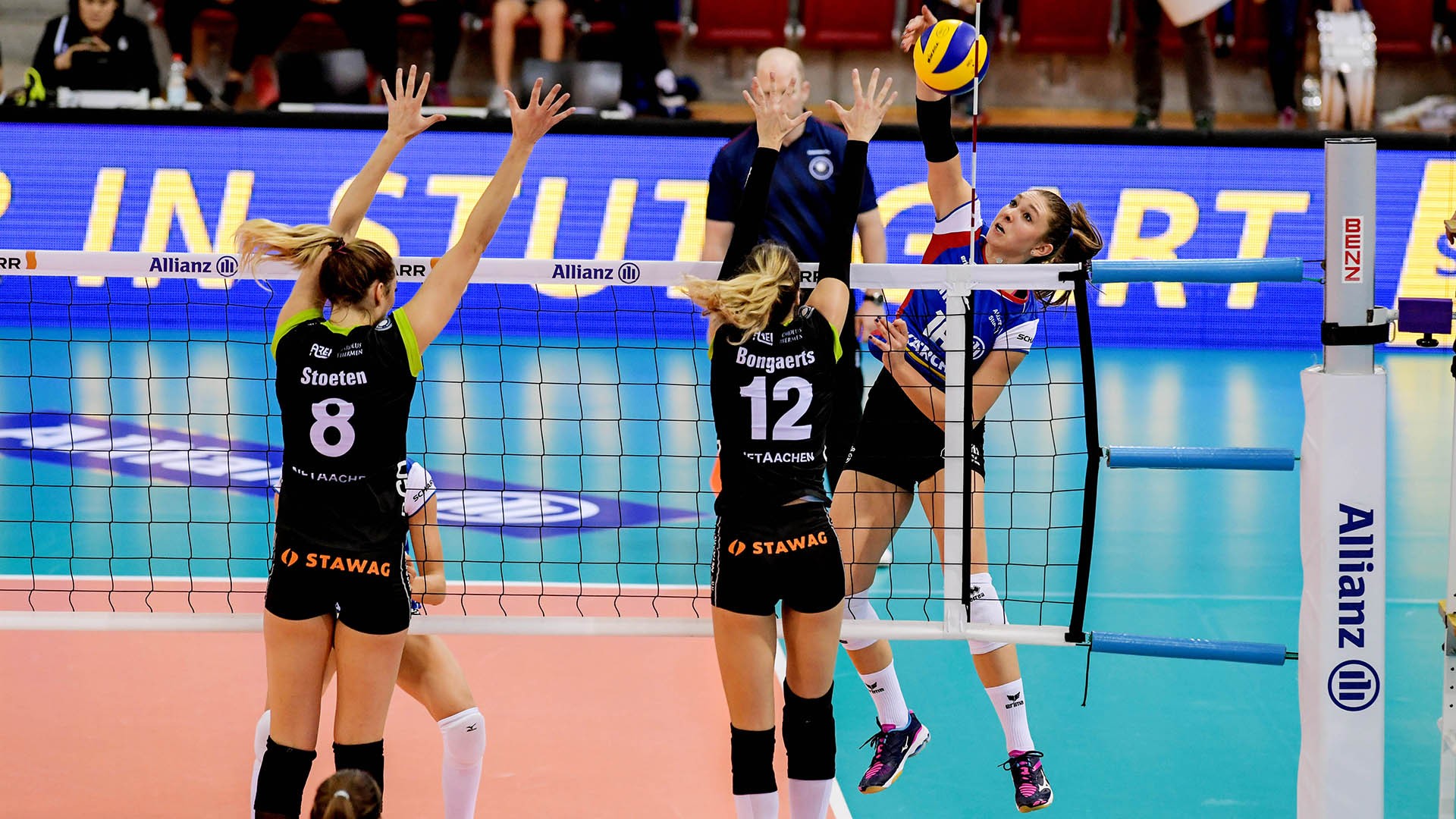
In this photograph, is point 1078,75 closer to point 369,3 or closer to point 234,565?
point 369,3

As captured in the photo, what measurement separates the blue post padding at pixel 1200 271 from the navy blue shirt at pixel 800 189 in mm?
1612

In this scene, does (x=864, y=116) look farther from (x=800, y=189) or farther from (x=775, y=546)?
(x=800, y=189)

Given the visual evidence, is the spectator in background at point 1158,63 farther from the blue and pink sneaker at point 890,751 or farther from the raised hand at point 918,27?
the blue and pink sneaker at point 890,751

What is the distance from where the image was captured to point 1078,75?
16.8 meters

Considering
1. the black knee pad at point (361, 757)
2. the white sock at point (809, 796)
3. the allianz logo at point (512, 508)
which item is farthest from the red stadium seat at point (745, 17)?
the black knee pad at point (361, 757)

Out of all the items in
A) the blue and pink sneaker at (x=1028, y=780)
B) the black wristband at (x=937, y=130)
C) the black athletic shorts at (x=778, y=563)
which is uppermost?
the black wristband at (x=937, y=130)

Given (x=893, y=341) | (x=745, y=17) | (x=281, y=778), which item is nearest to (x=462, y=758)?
(x=281, y=778)

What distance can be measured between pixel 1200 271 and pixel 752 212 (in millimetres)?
1265

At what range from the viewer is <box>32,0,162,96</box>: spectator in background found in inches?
547

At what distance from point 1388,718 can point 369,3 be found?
40.4ft

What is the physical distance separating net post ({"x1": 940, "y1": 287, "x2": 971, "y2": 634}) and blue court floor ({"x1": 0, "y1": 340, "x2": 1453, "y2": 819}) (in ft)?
1.30

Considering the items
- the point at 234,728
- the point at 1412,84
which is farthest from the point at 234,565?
the point at 1412,84

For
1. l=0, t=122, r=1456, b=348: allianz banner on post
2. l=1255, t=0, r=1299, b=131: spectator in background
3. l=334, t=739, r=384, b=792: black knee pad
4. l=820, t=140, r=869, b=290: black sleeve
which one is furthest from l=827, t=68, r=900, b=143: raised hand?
l=1255, t=0, r=1299, b=131: spectator in background

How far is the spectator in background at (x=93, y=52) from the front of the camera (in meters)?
13.9
